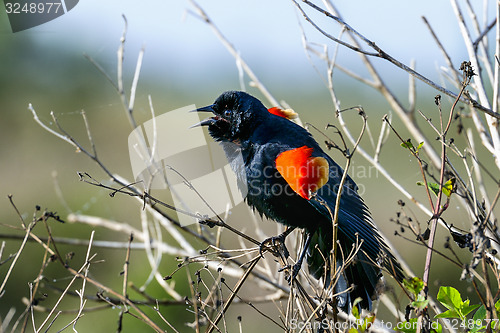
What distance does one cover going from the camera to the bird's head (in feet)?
10.3

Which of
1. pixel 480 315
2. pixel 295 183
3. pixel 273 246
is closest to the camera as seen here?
pixel 480 315

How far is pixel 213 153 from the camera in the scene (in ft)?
11.0

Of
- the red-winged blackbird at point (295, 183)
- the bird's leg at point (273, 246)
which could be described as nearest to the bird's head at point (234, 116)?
the red-winged blackbird at point (295, 183)

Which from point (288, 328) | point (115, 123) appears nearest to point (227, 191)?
point (288, 328)

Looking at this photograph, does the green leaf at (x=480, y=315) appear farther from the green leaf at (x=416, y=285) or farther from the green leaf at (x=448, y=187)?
the green leaf at (x=448, y=187)

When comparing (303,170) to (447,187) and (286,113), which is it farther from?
(447,187)

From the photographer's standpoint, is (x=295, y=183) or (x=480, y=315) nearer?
(x=480, y=315)

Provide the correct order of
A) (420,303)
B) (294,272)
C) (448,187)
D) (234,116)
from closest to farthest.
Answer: (420,303)
(448,187)
(294,272)
(234,116)

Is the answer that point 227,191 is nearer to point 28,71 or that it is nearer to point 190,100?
point 190,100

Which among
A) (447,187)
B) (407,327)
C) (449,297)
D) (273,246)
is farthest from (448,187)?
(273,246)

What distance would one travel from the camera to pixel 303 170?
2658 millimetres

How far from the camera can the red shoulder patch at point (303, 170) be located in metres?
2.63

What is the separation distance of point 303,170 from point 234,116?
28.6 inches

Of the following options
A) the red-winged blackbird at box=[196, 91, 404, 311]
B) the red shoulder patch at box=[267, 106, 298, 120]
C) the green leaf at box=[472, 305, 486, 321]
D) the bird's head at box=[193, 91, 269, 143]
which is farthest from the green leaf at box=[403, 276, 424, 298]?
the red shoulder patch at box=[267, 106, 298, 120]
